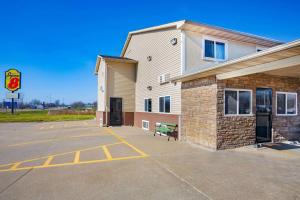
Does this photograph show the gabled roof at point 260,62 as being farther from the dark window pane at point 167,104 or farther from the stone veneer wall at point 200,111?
the dark window pane at point 167,104

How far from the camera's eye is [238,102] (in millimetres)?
9164

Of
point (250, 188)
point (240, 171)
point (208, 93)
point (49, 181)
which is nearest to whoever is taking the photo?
point (250, 188)

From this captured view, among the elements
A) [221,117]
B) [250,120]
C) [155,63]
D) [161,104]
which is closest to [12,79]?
[155,63]

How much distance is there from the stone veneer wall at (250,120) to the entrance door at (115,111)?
1175 cm

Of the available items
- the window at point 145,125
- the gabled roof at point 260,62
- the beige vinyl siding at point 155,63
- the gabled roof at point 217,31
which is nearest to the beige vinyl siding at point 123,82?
the beige vinyl siding at point 155,63

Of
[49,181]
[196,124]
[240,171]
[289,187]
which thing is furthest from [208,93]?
[49,181]

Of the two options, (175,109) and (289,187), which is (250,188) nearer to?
(289,187)

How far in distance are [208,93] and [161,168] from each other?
455cm

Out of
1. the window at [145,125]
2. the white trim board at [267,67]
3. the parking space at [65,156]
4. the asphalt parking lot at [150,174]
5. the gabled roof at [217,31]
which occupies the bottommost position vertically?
the parking space at [65,156]

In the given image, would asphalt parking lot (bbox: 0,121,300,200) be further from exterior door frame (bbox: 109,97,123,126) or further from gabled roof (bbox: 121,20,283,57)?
exterior door frame (bbox: 109,97,123,126)

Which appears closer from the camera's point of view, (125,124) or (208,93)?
(208,93)

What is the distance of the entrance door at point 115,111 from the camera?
18.5 metres

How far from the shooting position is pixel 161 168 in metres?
6.14

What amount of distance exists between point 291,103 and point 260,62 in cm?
595
